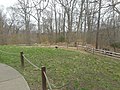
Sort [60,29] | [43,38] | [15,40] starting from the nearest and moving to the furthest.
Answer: [15,40] < [43,38] < [60,29]

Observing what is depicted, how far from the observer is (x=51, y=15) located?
162ft

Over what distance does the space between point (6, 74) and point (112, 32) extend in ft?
86.0

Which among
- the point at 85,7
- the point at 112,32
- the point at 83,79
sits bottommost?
the point at 83,79

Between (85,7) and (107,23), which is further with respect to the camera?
(85,7)

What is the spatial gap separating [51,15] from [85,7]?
47.8 ft

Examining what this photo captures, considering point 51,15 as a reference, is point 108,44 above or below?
below

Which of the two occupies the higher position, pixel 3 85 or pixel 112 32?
pixel 112 32

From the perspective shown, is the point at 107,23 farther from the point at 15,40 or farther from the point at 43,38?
the point at 15,40

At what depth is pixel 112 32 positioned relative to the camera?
31203mm

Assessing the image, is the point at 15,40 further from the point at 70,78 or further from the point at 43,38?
the point at 70,78

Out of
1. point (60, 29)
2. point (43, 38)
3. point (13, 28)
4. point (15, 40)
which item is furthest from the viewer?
point (13, 28)

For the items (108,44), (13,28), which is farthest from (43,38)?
(108,44)

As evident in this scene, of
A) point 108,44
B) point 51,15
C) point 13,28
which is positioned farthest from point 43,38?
point 108,44

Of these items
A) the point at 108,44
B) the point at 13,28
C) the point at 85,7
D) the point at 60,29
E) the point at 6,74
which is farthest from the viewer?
the point at 13,28
